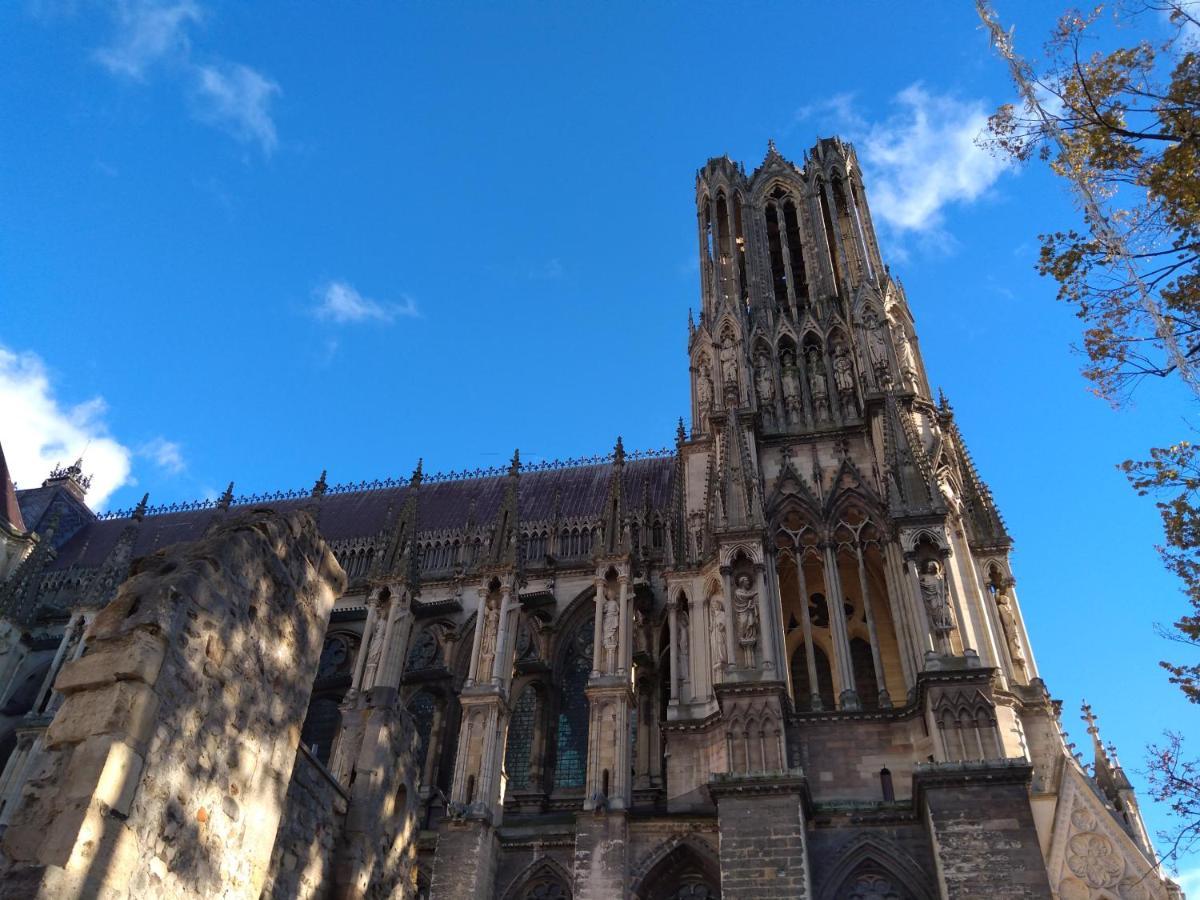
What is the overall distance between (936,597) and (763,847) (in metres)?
5.86

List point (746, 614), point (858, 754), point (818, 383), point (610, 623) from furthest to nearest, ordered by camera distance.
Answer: point (818, 383) → point (610, 623) → point (746, 614) → point (858, 754)

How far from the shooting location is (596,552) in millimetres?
21734

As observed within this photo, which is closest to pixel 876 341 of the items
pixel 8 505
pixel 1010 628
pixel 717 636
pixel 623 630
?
pixel 1010 628

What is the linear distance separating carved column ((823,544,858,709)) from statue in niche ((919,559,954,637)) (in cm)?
187

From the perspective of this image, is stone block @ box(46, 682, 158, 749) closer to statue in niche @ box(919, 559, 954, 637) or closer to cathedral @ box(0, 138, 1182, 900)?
cathedral @ box(0, 138, 1182, 900)

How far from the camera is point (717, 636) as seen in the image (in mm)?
18641

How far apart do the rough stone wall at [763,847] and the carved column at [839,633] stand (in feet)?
10.1

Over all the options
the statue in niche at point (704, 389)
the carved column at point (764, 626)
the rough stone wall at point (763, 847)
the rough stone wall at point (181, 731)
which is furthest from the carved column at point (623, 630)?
the rough stone wall at point (181, 731)

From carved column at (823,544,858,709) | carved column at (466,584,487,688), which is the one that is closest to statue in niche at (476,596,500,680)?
carved column at (466,584,487,688)

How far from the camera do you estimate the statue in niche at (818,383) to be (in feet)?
74.2

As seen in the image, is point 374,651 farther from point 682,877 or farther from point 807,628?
point 807,628

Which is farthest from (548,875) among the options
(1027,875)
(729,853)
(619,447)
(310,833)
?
(619,447)

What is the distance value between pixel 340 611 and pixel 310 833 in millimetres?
20540

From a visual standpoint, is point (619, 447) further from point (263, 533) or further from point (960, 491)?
point (263, 533)
